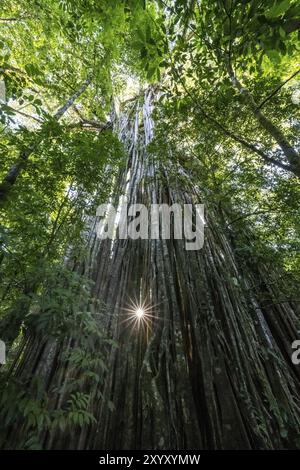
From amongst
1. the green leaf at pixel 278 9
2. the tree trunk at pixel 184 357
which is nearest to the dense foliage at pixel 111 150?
the green leaf at pixel 278 9

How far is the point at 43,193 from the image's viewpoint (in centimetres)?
242

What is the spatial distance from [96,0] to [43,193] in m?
2.58

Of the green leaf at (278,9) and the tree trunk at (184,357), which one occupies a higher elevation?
the green leaf at (278,9)

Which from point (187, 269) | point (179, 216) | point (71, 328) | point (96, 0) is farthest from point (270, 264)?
point (96, 0)

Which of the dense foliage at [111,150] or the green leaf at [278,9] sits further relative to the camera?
the dense foliage at [111,150]

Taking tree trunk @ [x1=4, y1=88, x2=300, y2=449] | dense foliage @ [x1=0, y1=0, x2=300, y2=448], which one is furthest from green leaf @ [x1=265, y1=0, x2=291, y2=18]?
tree trunk @ [x1=4, y1=88, x2=300, y2=449]

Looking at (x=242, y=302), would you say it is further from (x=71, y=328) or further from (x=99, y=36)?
(x=99, y=36)

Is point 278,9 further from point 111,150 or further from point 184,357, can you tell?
point 184,357

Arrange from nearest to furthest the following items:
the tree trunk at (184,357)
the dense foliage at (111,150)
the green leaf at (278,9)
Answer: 1. the green leaf at (278,9)
2. the dense foliage at (111,150)
3. the tree trunk at (184,357)

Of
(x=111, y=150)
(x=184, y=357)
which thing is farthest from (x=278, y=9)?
(x=184, y=357)

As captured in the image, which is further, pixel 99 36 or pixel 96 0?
pixel 99 36

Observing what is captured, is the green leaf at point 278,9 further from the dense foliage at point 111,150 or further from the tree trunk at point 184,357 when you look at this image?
the tree trunk at point 184,357

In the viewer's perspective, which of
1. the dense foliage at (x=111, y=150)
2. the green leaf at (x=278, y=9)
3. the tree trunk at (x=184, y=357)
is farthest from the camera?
the tree trunk at (x=184, y=357)

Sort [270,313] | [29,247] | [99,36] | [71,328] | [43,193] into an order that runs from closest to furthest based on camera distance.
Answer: [71,328] < [29,247] < [43,193] < [270,313] < [99,36]
